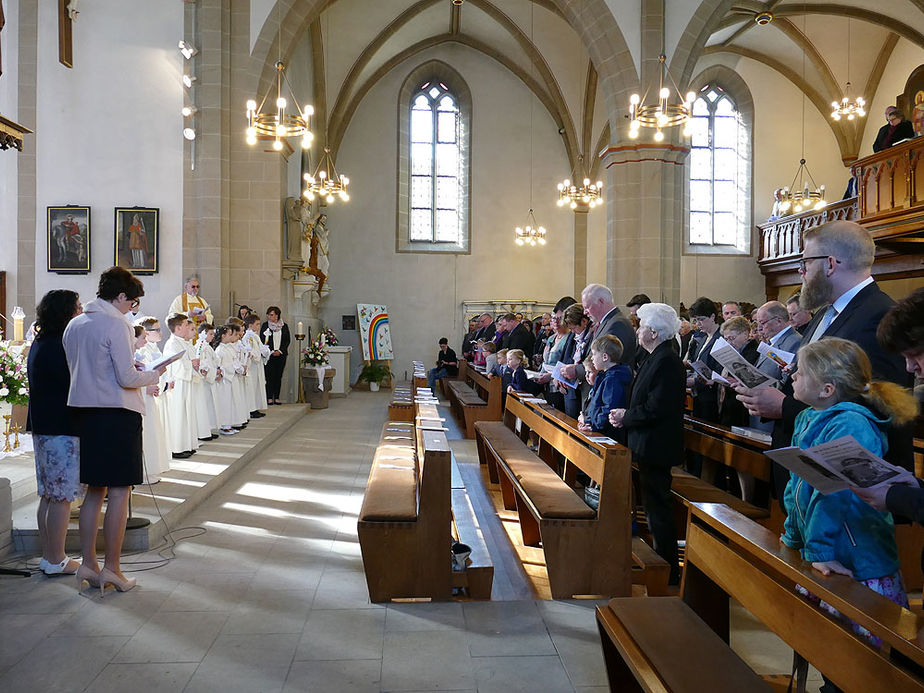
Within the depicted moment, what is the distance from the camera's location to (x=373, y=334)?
17.6 metres

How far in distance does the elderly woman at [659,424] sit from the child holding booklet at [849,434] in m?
1.55

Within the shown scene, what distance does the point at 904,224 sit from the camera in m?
9.84

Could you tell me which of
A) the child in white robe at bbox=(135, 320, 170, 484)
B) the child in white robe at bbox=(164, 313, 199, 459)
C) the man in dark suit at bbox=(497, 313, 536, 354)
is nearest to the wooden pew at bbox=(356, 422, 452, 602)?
the child in white robe at bbox=(135, 320, 170, 484)

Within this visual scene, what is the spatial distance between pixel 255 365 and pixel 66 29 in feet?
19.2

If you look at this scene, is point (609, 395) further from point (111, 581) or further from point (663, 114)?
point (663, 114)

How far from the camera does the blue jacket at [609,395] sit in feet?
15.3

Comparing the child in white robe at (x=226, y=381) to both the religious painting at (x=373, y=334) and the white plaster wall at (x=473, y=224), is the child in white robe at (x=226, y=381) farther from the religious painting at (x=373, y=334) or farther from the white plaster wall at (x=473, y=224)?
the white plaster wall at (x=473, y=224)

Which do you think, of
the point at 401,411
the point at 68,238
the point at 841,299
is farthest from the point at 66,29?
the point at 841,299

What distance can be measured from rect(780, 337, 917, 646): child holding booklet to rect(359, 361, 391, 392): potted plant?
48.3 feet

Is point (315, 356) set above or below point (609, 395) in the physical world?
below

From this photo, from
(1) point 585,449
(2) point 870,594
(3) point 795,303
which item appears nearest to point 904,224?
(3) point 795,303

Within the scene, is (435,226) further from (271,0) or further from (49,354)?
(49,354)

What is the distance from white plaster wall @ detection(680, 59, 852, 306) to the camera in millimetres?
17672

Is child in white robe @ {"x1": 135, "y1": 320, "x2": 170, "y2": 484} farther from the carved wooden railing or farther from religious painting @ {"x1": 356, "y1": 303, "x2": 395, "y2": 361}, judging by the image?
religious painting @ {"x1": 356, "y1": 303, "x2": 395, "y2": 361}
